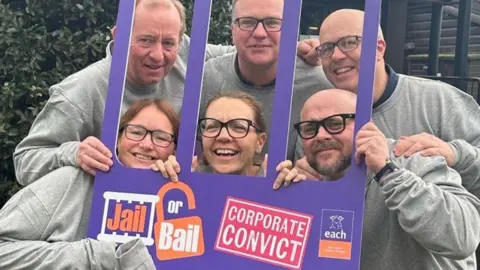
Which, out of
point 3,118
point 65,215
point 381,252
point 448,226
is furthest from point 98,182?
point 3,118

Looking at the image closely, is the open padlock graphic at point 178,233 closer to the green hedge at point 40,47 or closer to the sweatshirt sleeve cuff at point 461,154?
the sweatshirt sleeve cuff at point 461,154

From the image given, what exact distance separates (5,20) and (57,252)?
7.07ft

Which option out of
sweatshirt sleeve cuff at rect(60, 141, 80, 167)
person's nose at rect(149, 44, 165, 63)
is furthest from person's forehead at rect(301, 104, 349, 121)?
sweatshirt sleeve cuff at rect(60, 141, 80, 167)

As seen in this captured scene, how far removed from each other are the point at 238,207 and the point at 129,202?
336 mm

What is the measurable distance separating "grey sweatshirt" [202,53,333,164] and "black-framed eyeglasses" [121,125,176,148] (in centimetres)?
19

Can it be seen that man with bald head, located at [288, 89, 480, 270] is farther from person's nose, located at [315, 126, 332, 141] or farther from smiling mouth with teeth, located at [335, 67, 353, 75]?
smiling mouth with teeth, located at [335, 67, 353, 75]

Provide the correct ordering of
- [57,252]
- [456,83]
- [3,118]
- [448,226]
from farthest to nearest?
1. [456,83]
2. [3,118]
3. [57,252]
4. [448,226]

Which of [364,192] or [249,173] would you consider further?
[249,173]

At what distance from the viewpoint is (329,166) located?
1797mm

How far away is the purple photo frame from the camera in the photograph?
1.72 m

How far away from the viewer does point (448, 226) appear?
5.41ft

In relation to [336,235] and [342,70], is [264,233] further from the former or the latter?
[342,70]

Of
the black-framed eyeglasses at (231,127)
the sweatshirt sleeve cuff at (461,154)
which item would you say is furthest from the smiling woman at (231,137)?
the sweatshirt sleeve cuff at (461,154)

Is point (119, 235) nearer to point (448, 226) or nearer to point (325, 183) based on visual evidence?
point (325, 183)
